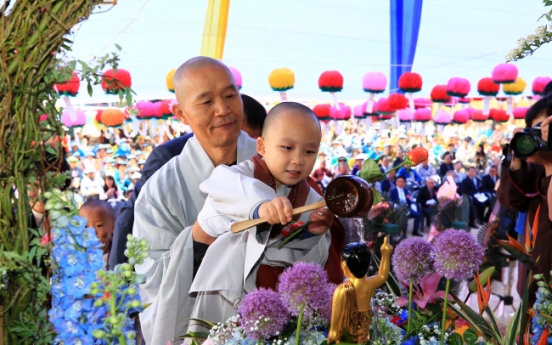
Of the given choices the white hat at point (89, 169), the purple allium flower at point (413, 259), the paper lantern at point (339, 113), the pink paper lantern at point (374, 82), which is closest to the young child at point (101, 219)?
the purple allium flower at point (413, 259)

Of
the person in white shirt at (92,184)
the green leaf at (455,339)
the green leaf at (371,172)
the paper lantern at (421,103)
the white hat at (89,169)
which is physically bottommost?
the green leaf at (455,339)

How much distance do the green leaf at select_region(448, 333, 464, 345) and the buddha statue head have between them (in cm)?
22

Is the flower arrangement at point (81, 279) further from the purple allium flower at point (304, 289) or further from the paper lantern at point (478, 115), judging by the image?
the paper lantern at point (478, 115)

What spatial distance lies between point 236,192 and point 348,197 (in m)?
0.33

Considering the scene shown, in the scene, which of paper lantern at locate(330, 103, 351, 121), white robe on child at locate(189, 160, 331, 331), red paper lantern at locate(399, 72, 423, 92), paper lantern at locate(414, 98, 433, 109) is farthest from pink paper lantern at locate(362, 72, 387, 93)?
white robe on child at locate(189, 160, 331, 331)

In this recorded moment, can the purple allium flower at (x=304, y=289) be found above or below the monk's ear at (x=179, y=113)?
below

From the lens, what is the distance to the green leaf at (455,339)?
1069 mm

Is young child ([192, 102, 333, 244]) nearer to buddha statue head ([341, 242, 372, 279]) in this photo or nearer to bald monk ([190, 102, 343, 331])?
bald monk ([190, 102, 343, 331])

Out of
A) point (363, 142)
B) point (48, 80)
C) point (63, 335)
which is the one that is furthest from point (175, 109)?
point (363, 142)

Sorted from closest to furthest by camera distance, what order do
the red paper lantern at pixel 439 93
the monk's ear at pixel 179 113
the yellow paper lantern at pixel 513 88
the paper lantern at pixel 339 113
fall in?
the monk's ear at pixel 179 113 < the red paper lantern at pixel 439 93 < the yellow paper lantern at pixel 513 88 < the paper lantern at pixel 339 113

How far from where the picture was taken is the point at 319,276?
917mm

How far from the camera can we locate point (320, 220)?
4.10 ft

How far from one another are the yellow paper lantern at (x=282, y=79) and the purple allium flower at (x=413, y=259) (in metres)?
7.66

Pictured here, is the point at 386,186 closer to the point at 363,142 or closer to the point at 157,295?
the point at 157,295
